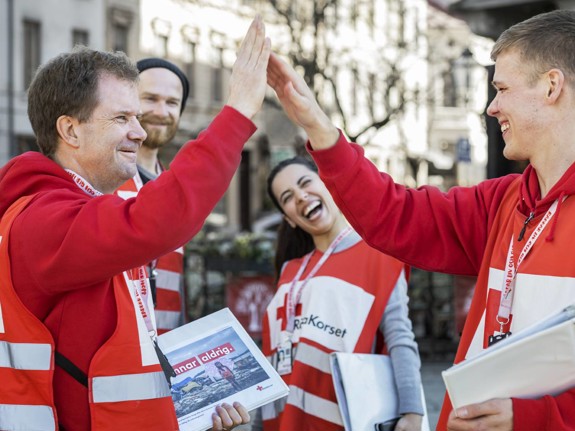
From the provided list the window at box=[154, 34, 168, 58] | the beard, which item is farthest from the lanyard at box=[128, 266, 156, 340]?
the window at box=[154, 34, 168, 58]

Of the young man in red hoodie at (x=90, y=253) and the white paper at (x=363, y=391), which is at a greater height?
the young man in red hoodie at (x=90, y=253)

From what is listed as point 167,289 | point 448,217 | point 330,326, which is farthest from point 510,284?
point 167,289

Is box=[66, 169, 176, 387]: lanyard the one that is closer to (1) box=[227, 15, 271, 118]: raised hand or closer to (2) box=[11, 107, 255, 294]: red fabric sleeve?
(2) box=[11, 107, 255, 294]: red fabric sleeve

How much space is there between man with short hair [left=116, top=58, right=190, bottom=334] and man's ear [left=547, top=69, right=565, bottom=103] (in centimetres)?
232

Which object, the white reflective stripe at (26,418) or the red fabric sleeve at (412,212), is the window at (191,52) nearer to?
the red fabric sleeve at (412,212)

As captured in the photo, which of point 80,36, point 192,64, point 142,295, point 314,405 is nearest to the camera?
point 142,295

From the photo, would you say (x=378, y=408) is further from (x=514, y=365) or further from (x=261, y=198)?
(x=261, y=198)

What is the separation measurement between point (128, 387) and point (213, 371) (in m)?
0.58

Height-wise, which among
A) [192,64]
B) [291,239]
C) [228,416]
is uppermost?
[192,64]

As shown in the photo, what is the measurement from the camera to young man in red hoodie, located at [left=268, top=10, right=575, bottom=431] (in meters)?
2.93

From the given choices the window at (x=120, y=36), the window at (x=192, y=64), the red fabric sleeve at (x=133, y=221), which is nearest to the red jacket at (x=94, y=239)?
the red fabric sleeve at (x=133, y=221)

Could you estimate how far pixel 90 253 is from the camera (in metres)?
2.84

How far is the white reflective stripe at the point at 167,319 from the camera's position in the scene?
16.3 ft

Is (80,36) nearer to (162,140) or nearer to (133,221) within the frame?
(162,140)
